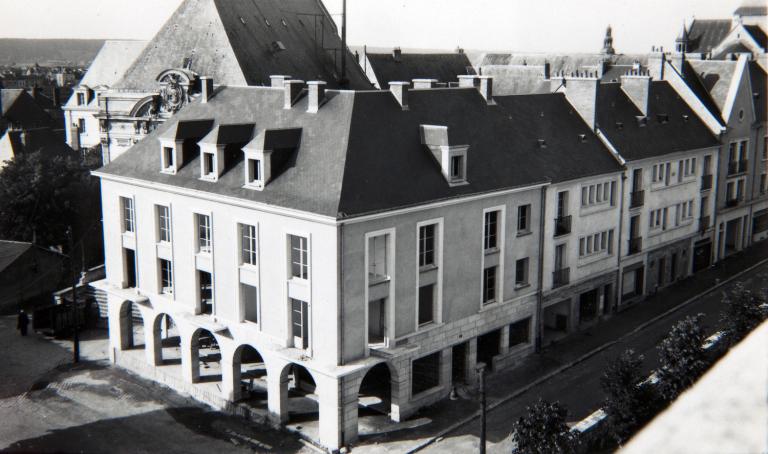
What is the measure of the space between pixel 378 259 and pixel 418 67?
58.2m

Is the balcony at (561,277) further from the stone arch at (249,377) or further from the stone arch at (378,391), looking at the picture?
→ the stone arch at (249,377)

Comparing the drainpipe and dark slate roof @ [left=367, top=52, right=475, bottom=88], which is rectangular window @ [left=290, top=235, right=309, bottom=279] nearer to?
the drainpipe

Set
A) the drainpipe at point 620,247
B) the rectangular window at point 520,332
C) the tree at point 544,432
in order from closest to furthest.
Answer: the tree at point 544,432, the rectangular window at point 520,332, the drainpipe at point 620,247

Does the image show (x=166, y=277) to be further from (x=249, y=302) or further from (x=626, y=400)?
(x=626, y=400)

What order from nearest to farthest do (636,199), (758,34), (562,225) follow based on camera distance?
(562,225), (636,199), (758,34)

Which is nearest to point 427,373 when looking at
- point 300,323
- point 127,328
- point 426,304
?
point 426,304

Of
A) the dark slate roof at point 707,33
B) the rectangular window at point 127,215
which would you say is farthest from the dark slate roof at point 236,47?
the dark slate roof at point 707,33

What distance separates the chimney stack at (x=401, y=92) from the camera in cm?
3894

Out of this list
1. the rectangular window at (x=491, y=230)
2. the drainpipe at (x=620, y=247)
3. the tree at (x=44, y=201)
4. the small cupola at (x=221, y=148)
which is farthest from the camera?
the tree at (x=44, y=201)

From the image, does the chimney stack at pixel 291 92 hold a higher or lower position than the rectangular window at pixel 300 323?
higher

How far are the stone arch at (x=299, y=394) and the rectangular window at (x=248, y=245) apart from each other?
538 cm

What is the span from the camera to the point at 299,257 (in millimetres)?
35281

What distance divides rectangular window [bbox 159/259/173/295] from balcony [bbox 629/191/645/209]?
96.4ft

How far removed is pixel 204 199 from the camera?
128 ft
